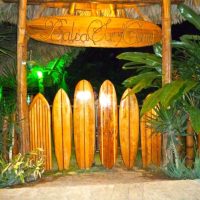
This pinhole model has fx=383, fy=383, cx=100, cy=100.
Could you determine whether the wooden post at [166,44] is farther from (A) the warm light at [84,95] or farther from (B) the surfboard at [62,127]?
(B) the surfboard at [62,127]

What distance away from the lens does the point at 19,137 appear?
5457 mm

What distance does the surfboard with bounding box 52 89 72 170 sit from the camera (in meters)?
5.85

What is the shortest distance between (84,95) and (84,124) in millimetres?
450

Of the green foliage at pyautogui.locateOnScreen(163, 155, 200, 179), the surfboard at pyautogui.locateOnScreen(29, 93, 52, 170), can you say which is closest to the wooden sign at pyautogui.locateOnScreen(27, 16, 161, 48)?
the surfboard at pyautogui.locateOnScreen(29, 93, 52, 170)

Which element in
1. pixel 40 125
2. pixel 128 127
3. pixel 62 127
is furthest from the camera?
pixel 128 127

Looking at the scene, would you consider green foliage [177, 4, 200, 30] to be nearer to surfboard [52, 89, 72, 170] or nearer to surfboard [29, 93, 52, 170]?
surfboard [52, 89, 72, 170]

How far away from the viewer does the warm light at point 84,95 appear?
19.5ft

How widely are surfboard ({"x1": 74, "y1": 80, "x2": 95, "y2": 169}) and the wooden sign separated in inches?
28.9

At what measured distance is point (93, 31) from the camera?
5.88 metres

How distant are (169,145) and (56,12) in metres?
3.04

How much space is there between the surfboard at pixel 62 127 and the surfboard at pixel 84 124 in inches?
5.0

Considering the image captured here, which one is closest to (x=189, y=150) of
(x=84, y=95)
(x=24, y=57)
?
(x=84, y=95)

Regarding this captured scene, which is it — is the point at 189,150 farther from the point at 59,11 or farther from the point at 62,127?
the point at 59,11

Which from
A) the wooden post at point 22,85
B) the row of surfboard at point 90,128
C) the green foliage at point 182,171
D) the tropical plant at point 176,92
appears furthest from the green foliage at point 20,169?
the green foliage at point 182,171
